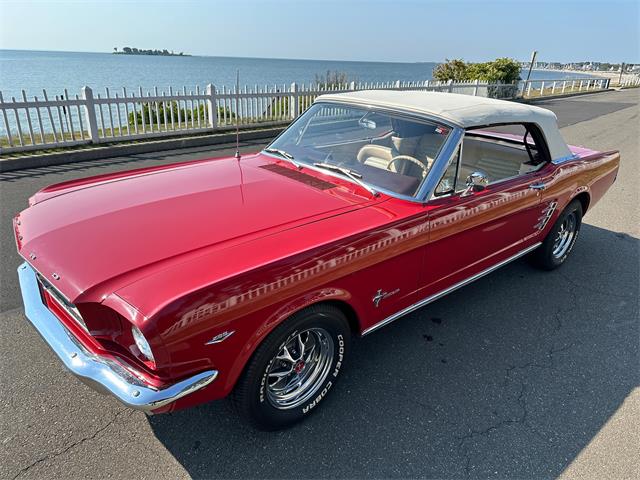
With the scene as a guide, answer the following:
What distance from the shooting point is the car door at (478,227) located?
110 inches

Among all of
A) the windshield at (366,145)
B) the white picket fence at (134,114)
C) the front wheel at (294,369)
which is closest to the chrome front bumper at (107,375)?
the front wheel at (294,369)

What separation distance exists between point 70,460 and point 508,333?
3.02m

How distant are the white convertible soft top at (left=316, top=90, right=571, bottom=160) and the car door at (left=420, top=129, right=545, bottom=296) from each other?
1.09 ft

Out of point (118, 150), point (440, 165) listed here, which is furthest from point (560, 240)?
point (118, 150)

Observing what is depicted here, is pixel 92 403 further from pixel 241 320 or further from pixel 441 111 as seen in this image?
pixel 441 111

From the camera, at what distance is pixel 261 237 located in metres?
2.17

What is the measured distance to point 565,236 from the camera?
176 inches

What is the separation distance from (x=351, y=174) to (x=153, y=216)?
134 centimetres

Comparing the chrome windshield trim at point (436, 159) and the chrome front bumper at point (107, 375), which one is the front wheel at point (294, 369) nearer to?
the chrome front bumper at point (107, 375)

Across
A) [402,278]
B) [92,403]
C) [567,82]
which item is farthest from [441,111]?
[567,82]

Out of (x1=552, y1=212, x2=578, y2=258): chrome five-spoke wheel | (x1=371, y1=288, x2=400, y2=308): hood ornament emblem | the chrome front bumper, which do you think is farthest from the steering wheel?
(x1=552, y1=212, x2=578, y2=258): chrome five-spoke wheel

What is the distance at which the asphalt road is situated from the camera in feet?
7.13

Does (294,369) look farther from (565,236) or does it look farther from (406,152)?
(565,236)

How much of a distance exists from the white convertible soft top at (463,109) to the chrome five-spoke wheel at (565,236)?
789 mm
